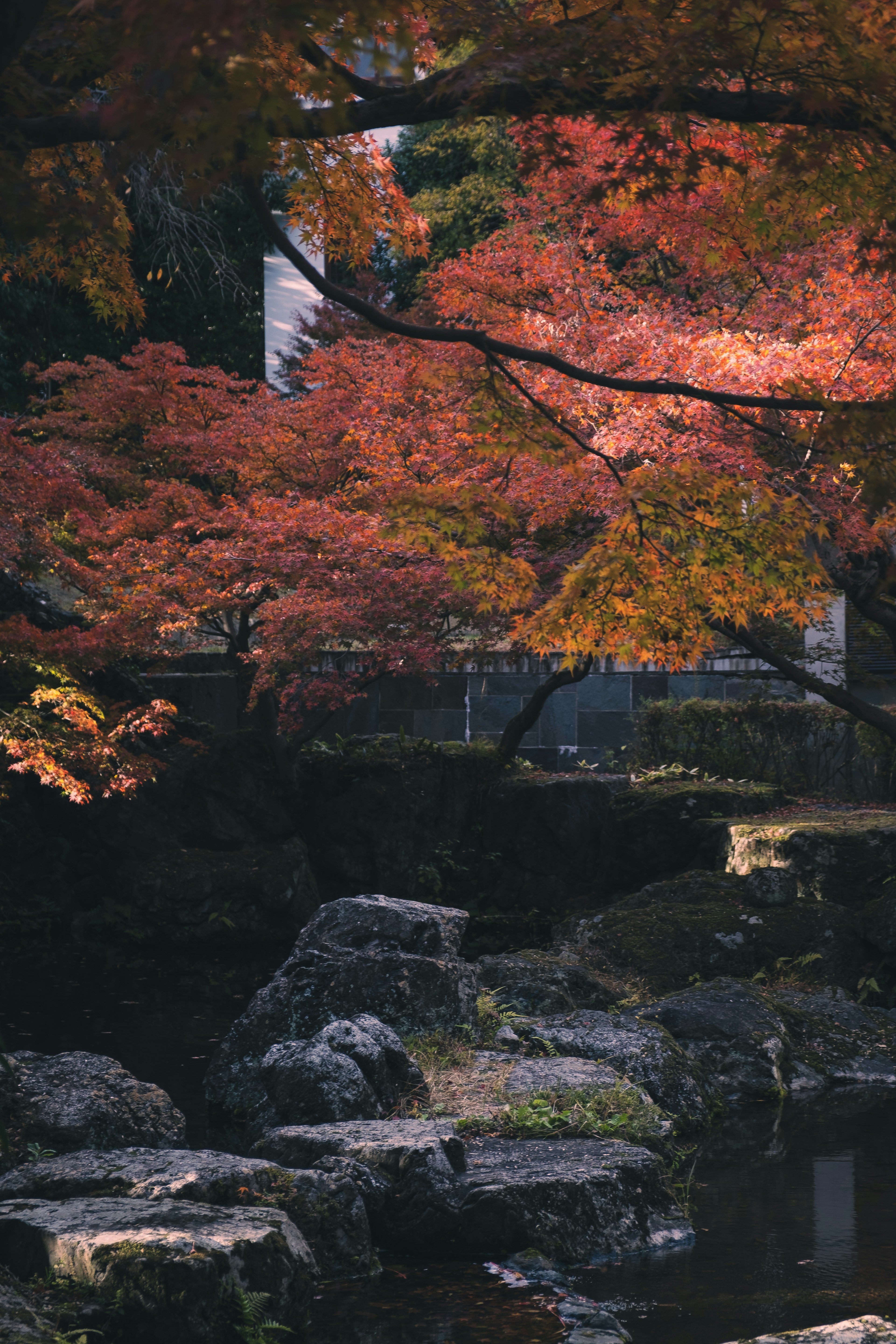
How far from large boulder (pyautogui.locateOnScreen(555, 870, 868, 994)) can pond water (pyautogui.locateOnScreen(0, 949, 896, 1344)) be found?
2.37m

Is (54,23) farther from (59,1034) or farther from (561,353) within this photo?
(59,1034)

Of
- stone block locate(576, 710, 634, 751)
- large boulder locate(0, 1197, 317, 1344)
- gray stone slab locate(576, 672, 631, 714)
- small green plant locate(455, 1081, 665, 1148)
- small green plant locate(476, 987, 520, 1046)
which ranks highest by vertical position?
gray stone slab locate(576, 672, 631, 714)

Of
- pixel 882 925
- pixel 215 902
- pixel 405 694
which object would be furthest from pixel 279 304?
pixel 882 925

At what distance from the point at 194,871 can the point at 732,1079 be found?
25.1ft

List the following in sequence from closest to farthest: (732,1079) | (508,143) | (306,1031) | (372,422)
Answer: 1. (306,1031)
2. (732,1079)
3. (372,422)
4. (508,143)

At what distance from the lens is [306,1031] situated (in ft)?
26.7

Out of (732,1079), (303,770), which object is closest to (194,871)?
(303,770)

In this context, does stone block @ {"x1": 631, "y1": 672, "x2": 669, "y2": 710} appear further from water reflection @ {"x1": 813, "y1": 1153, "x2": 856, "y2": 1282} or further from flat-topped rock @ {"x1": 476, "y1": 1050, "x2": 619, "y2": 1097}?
water reflection @ {"x1": 813, "y1": 1153, "x2": 856, "y2": 1282}

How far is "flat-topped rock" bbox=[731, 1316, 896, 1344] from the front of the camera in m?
4.02

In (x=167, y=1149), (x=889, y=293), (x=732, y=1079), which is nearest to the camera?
(x=167, y=1149)

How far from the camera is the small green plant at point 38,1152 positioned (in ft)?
20.5

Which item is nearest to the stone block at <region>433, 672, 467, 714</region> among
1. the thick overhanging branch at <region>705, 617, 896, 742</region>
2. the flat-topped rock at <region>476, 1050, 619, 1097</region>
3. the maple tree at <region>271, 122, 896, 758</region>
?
the maple tree at <region>271, 122, 896, 758</region>

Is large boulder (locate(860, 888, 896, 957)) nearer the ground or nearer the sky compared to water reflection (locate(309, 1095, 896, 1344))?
nearer the sky

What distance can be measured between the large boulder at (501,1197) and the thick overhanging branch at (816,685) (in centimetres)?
625
